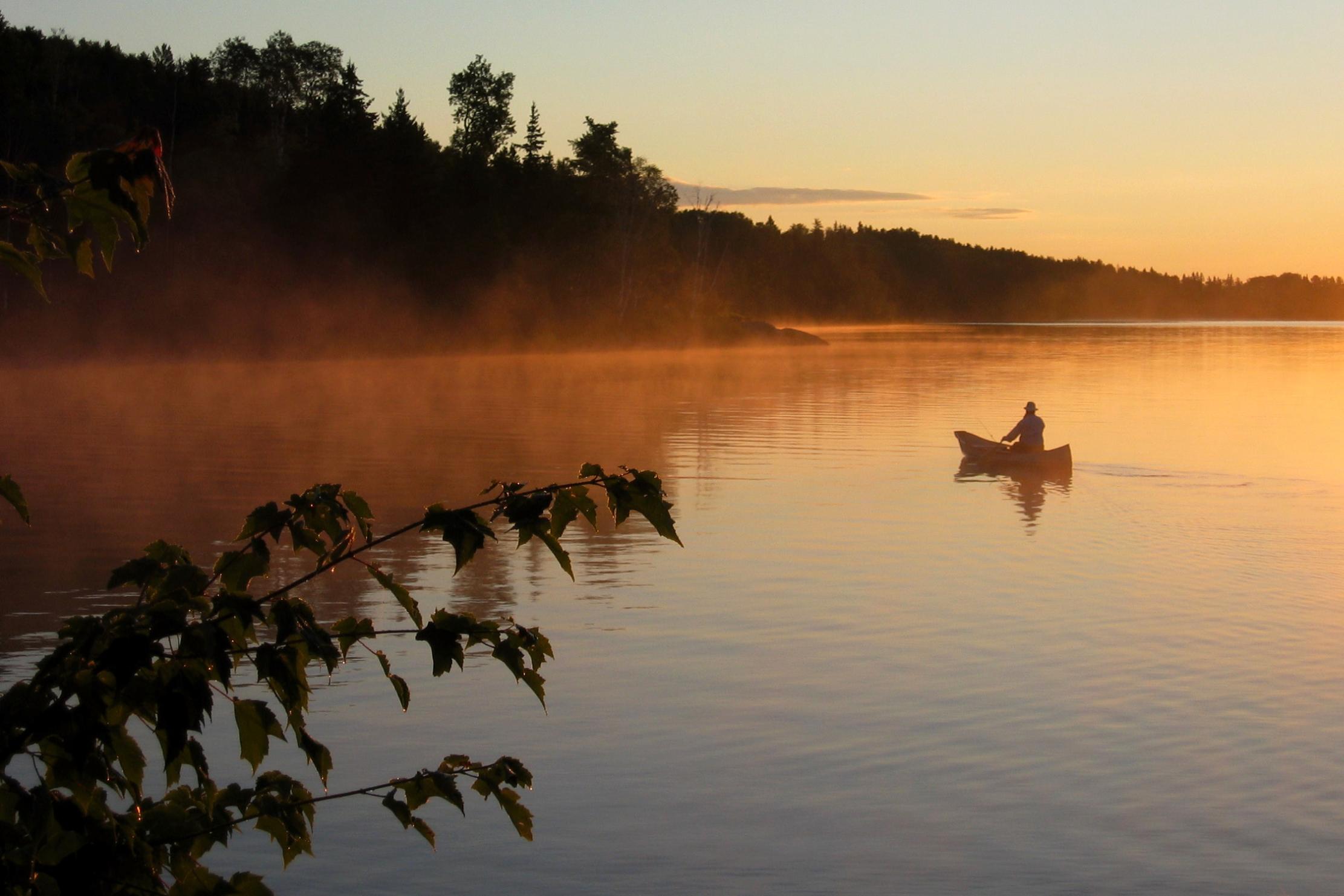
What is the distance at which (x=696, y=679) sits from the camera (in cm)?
1209

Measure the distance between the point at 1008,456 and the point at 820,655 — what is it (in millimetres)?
16676

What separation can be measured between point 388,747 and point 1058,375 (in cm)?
6328

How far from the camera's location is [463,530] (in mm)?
3229

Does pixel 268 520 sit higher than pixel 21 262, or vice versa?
pixel 21 262

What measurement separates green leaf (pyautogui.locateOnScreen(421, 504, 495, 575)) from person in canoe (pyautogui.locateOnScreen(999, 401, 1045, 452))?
26.4 meters

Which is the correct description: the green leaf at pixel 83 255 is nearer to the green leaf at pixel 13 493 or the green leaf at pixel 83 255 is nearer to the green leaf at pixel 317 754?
the green leaf at pixel 13 493

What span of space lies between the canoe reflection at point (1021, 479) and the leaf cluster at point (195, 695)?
22.7 meters

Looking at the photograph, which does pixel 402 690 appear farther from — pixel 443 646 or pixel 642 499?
pixel 642 499

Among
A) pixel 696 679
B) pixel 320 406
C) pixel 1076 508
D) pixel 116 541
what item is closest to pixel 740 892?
pixel 696 679

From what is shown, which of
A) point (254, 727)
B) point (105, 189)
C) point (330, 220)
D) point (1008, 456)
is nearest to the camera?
point (105, 189)

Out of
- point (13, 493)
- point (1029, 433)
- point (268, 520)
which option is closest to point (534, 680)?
point (268, 520)

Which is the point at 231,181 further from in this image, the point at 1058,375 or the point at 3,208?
the point at 3,208

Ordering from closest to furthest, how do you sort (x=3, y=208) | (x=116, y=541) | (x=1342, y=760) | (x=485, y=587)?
1. (x=3, y=208)
2. (x=1342, y=760)
3. (x=485, y=587)
4. (x=116, y=541)

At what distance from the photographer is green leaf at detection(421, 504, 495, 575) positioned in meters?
3.20
